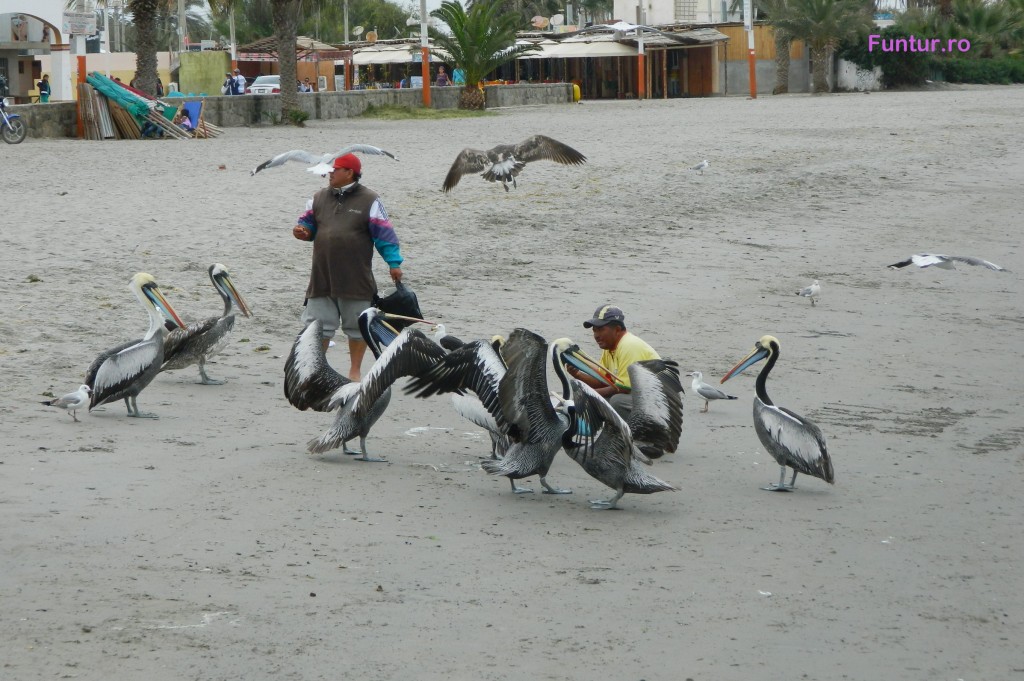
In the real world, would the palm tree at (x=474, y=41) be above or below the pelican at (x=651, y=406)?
above

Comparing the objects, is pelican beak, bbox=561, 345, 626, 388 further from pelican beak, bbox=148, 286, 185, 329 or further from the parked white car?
the parked white car

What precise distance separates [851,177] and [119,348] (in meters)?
15.7

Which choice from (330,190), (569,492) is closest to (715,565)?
(569,492)

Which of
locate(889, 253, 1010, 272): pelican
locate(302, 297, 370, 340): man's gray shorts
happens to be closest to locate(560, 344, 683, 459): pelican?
locate(302, 297, 370, 340): man's gray shorts

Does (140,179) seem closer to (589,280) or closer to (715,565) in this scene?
(589,280)

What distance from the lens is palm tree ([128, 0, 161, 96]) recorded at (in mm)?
29516

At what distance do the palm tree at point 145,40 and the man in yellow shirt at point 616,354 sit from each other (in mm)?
24420

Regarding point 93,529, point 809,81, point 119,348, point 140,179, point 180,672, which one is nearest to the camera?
point 180,672

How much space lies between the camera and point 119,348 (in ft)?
27.5

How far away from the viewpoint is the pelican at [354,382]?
7078 mm

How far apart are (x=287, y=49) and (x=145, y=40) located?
3811 millimetres

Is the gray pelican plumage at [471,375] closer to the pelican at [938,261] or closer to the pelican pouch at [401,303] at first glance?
the pelican pouch at [401,303]

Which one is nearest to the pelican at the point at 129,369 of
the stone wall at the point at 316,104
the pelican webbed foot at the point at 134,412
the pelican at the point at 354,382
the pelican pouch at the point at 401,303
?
the pelican webbed foot at the point at 134,412

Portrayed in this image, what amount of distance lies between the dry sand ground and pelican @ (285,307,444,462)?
243 millimetres
